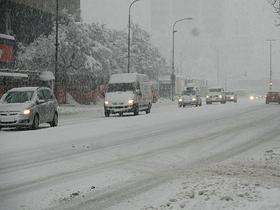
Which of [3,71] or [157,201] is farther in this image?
[3,71]

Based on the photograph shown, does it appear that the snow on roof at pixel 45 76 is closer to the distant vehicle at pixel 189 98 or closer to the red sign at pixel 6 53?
the red sign at pixel 6 53

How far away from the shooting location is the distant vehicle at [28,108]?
21.6 m

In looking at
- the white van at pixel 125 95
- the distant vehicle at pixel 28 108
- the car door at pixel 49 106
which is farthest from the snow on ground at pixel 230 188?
the white van at pixel 125 95

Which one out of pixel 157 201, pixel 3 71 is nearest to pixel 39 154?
pixel 157 201

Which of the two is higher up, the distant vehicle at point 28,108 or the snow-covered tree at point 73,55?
the snow-covered tree at point 73,55

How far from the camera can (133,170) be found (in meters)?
10.8

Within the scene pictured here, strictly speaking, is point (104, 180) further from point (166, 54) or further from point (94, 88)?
point (166, 54)

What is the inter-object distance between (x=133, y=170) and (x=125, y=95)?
21.9 m

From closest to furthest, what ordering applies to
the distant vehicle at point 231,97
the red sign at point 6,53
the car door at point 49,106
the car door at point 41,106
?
the car door at point 41,106, the car door at point 49,106, the red sign at point 6,53, the distant vehicle at point 231,97

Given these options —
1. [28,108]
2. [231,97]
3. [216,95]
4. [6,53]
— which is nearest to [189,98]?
[216,95]

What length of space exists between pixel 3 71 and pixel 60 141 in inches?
1081

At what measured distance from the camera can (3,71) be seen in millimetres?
43031

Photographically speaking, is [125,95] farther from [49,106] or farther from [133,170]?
[133,170]

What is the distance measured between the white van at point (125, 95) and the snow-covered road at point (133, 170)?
13598 mm
